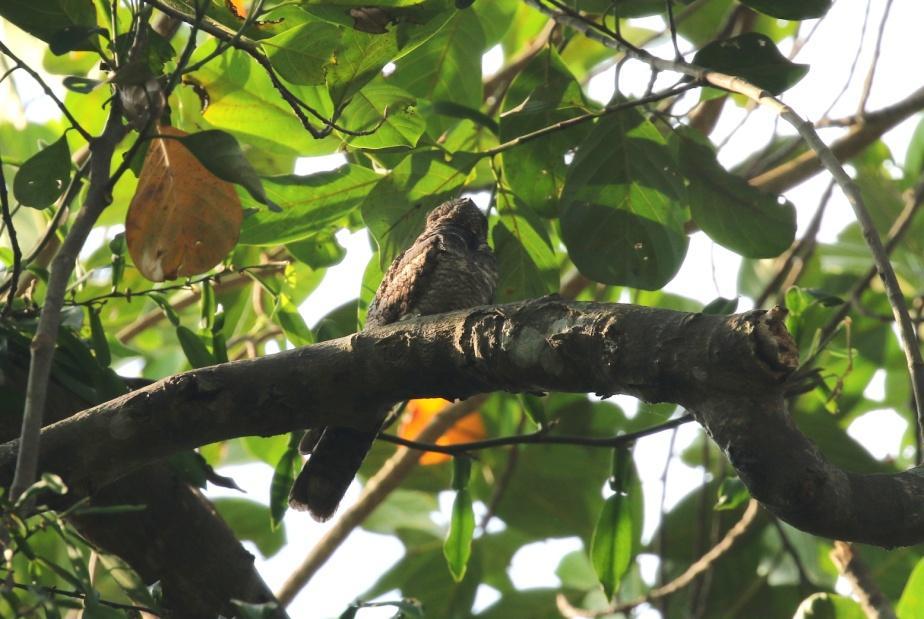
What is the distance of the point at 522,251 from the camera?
2.87 m

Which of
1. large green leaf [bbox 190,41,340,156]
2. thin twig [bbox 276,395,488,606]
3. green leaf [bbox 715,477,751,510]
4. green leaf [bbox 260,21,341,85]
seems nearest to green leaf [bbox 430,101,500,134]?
large green leaf [bbox 190,41,340,156]

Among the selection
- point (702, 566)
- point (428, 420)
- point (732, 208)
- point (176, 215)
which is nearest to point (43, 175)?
point (176, 215)

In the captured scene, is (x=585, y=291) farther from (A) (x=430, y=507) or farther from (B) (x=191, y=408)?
(B) (x=191, y=408)

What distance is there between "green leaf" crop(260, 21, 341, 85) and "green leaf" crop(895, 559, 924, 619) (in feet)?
6.40

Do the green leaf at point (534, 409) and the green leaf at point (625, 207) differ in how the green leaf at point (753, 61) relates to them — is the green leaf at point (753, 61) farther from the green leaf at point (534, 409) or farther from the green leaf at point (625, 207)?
the green leaf at point (534, 409)

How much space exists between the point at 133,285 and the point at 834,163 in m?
2.35

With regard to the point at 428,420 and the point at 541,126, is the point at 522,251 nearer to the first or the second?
the point at 541,126

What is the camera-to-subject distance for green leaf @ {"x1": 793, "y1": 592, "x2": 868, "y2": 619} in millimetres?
2789

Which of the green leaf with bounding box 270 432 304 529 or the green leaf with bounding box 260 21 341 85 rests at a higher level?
the green leaf with bounding box 260 21 341 85

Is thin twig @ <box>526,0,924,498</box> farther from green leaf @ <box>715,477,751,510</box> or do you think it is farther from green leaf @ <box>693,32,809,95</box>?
green leaf @ <box>715,477,751,510</box>

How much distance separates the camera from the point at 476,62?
325 cm

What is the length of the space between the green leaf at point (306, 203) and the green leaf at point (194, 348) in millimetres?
284

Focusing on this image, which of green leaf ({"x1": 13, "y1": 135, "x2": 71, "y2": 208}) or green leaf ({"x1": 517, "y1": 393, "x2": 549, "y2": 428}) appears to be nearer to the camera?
green leaf ({"x1": 13, "y1": 135, "x2": 71, "y2": 208})

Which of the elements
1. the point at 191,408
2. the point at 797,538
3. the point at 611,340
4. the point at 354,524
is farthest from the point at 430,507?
the point at 611,340
